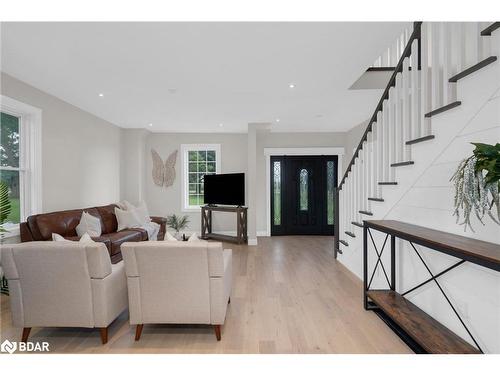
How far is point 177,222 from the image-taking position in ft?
21.3

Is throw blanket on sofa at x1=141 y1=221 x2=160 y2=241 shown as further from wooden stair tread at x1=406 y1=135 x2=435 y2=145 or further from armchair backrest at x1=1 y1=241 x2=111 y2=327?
wooden stair tread at x1=406 y1=135 x2=435 y2=145

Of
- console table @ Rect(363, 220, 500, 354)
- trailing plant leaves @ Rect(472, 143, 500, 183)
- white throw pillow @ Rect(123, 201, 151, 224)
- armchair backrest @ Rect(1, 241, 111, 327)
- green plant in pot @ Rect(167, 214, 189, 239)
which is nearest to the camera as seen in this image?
trailing plant leaves @ Rect(472, 143, 500, 183)

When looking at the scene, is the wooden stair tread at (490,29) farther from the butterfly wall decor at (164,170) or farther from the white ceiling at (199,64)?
the butterfly wall decor at (164,170)

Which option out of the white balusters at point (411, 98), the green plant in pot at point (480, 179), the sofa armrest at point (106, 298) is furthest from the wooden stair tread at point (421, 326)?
the sofa armrest at point (106, 298)

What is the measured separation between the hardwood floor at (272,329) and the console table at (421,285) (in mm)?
187

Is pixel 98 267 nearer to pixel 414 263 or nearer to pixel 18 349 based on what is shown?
pixel 18 349

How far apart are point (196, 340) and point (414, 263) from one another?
2021 mm

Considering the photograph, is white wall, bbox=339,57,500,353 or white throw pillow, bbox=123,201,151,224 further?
white throw pillow, bbox=123,201,151,224

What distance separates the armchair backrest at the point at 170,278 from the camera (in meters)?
2.14

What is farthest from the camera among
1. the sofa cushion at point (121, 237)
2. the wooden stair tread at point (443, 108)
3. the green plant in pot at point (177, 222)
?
the green plant in pot at point (177, 222)

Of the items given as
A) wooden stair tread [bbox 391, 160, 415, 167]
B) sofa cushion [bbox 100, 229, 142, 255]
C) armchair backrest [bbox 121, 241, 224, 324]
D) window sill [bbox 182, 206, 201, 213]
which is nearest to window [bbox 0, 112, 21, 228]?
sofa cushion [bbox 100, 229, 142, 255]

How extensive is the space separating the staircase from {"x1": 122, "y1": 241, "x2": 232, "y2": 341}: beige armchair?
72.1 inches

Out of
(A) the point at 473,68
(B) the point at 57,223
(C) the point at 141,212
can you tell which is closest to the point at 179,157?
(C) the point at 141,212

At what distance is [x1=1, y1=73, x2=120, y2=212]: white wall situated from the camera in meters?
3.89
